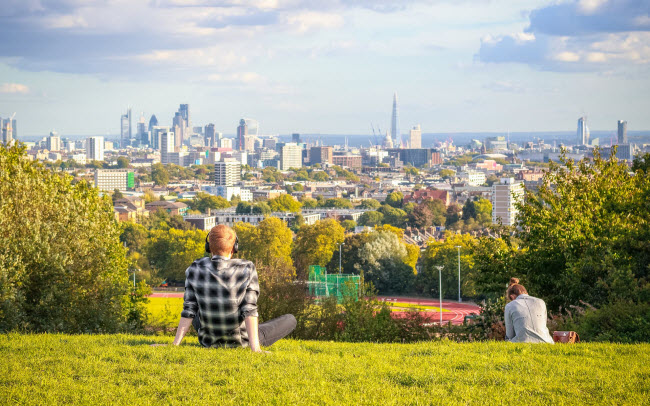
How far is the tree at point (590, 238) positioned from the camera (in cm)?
1177

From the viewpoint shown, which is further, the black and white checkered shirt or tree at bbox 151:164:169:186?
tree at bbox 151:164:169:186

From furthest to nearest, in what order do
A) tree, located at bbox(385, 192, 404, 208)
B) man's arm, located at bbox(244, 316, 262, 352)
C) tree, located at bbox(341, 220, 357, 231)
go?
tree, located at bbox(385, 192, 404, 208)
tree, located at bbox(341, 220, 357, 231)
man's arm, located at bbox(244, 316, 262, 352)

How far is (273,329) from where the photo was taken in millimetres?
6453

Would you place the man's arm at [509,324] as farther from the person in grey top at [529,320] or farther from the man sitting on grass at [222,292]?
the man sitting on grass at [222,292]

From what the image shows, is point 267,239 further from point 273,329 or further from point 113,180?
point 113,180

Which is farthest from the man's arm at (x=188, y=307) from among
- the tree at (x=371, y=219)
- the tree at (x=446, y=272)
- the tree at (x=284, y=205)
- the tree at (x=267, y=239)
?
the tree at (x=284, y=205)

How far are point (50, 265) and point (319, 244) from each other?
44.3m

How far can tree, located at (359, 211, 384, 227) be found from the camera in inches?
4080

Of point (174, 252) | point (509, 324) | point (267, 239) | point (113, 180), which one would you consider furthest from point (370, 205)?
point (509, 324)

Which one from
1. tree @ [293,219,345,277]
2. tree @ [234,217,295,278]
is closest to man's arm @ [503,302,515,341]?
tree @ [293,219,345,277]

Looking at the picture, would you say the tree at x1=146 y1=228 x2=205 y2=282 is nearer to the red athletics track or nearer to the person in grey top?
the red athletics track

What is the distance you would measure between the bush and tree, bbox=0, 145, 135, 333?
6.80m

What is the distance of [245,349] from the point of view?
598cm

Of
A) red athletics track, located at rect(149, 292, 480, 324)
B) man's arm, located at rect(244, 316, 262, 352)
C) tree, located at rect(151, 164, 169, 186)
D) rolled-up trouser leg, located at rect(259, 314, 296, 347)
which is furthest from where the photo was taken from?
tree, located at rect(151, 164, 169, 186)
